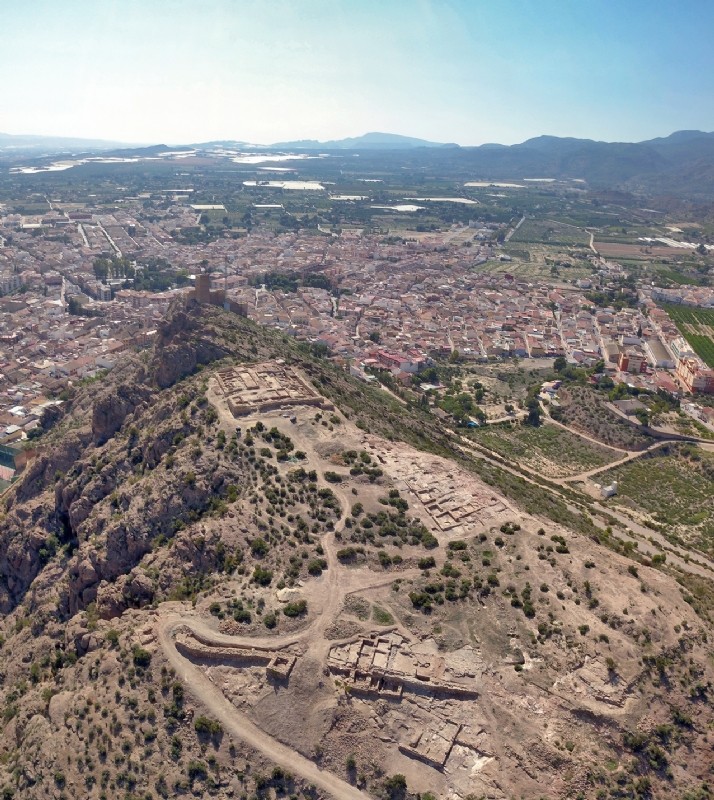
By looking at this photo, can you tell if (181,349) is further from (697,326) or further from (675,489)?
(697,326)

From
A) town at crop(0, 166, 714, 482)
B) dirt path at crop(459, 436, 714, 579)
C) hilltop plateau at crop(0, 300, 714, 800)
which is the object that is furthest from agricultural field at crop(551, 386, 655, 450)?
hilltop plateau at crop(0, 300, 714, 800)

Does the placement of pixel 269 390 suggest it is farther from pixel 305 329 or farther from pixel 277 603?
pixel 305 329

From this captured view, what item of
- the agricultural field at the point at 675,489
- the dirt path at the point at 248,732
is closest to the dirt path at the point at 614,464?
the agricultural field at the point at 675,489

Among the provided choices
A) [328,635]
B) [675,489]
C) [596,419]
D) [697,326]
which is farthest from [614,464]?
[697,326]

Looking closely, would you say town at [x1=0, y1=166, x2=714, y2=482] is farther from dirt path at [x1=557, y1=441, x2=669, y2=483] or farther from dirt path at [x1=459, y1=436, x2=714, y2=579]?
dirt path at [x1=459, y1=436, x2=714, y2=579]

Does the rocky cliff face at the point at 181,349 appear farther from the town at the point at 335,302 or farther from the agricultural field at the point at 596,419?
the agricultural field at the point at 596,419

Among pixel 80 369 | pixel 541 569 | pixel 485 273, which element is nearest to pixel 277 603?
pixel 541 569
